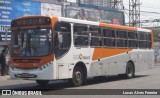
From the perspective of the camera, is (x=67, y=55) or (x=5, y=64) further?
(x=5, y=64)

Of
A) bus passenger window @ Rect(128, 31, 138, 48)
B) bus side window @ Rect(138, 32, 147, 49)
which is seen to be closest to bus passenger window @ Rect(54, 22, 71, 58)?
bus passenger window @ Rect(128, 31, 138, 48)

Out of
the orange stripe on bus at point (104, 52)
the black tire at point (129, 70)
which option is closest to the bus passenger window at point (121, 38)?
the orange stripe on bus at point (104, 52)

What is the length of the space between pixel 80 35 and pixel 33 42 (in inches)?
104

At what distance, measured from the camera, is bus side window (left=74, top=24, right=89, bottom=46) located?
17266 mm

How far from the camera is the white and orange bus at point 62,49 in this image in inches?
615

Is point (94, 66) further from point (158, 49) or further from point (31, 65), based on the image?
point (158, 49)

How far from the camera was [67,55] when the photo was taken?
16.6 metres

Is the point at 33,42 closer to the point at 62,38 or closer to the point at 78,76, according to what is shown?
the point at 62,38

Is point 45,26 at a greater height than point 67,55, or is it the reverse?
point 45,26

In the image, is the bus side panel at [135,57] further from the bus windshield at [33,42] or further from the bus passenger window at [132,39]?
the bus windshield at [33,42]

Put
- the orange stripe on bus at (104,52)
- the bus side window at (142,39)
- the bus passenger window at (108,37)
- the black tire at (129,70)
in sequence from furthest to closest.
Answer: the bus side window at (142,39) < the black tire at (129,70) < the bus passenger window at (108,37) < the orange stripe on bus at (104,52)

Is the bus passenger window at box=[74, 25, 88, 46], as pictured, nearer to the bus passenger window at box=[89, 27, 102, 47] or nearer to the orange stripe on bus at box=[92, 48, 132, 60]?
the bus passenger window at box=[89, 27, 102, 47]

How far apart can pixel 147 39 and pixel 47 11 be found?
11.1m

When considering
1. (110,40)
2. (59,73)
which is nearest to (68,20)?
(59,73)
